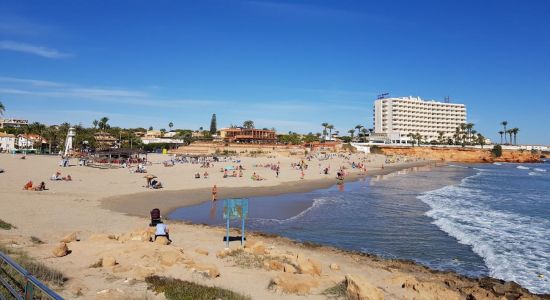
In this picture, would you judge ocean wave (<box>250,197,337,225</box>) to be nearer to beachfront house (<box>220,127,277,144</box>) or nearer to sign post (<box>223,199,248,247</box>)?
sign post (<box>223,199,248,247</box>)

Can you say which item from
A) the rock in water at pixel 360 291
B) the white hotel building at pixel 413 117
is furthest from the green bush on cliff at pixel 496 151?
the rock in water at pixel 360 291

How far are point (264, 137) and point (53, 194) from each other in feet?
355

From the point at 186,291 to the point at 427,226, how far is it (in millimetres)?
15458

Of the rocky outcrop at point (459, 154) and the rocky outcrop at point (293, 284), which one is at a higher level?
the rocky outcrop at point (459, 154)

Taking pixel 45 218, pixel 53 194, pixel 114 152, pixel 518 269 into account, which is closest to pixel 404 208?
pixel 518 269

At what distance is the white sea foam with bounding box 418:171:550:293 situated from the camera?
13.4 m

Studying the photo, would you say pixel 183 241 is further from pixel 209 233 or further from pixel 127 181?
pixel 127 181

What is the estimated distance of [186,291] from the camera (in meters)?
8.01

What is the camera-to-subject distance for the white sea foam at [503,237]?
13391 millimetres

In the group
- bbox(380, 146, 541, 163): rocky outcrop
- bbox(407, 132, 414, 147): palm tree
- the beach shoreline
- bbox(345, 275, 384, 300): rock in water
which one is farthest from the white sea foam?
bbox(407, 132, 414, 147): palm tree

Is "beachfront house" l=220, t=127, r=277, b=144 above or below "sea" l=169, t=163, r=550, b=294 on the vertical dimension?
above

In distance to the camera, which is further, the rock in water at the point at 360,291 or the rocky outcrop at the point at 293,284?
the rocky outcrop at the point at 293,284

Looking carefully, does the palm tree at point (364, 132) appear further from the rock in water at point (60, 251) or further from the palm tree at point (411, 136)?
the rock in water at point (60, 251)

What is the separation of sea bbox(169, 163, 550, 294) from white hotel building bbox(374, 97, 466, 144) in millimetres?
142484
